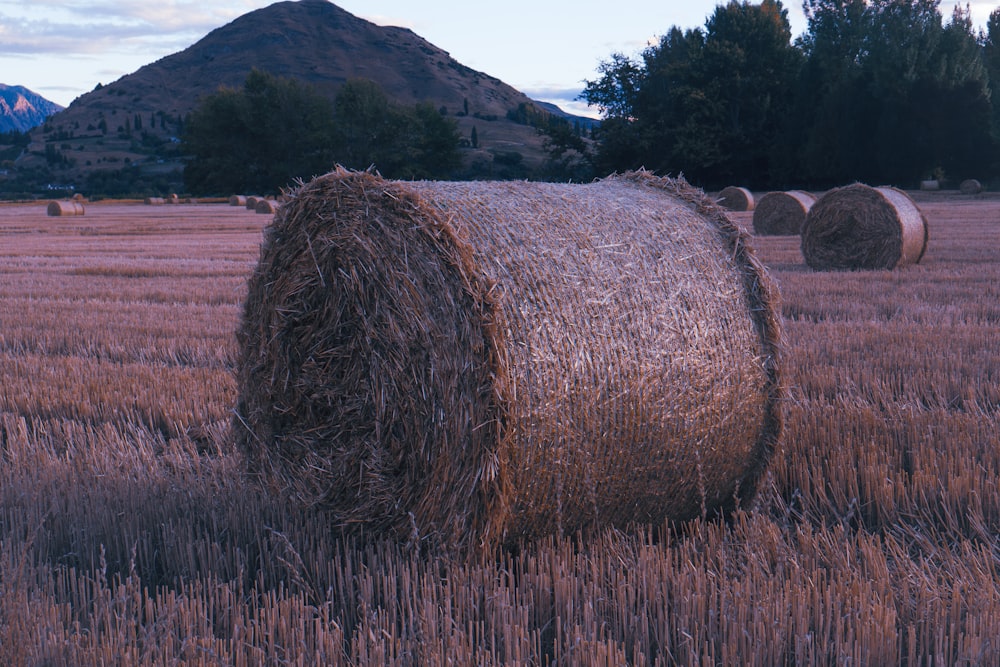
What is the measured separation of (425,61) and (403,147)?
122124mm

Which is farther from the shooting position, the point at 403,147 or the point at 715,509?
the point at 403,147

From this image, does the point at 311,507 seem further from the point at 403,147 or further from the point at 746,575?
the point at 403,147

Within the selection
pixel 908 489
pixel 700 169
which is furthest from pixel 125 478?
pixel 700 169

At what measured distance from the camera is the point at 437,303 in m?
3.57

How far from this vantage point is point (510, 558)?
11.1 feet

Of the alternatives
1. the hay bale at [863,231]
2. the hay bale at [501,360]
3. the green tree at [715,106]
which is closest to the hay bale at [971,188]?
the green tree at [715,106]

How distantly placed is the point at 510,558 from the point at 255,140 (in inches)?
3145

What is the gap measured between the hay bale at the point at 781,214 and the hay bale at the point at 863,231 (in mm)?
6446

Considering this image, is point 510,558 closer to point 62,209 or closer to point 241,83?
point 62,209

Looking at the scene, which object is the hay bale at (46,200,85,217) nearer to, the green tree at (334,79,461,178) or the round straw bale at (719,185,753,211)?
the round straw bale at (719,185,753,211)

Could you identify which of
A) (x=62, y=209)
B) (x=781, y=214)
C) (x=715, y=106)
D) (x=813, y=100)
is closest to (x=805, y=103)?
(x=813, y=100)

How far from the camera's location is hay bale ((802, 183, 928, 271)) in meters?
12.7

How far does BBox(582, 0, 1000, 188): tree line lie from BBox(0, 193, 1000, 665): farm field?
40.4 metres

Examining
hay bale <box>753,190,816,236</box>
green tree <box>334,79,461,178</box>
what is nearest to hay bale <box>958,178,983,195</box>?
hay bale <box>753,190,816,236</box>
